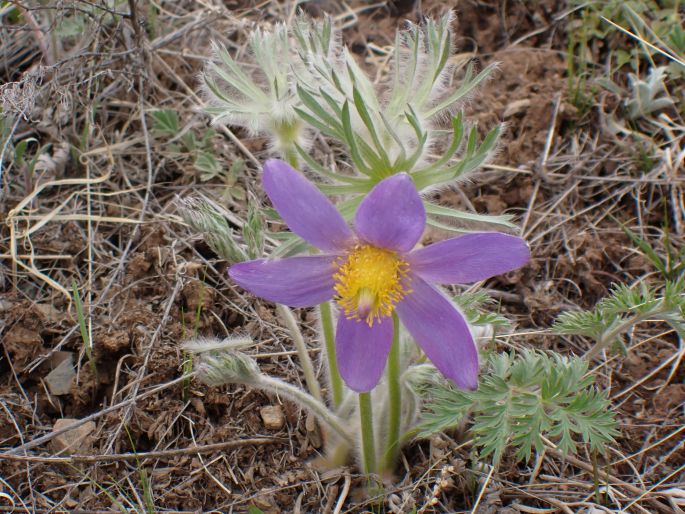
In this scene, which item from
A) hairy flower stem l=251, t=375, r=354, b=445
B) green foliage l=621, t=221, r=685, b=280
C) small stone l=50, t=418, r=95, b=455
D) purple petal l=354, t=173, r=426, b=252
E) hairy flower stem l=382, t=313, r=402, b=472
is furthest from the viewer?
green foliage l=621, t=221, r=685, b=280

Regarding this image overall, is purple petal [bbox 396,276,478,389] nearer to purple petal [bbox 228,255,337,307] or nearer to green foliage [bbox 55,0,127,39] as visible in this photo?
purple petal [bbox 228,255,337,307]

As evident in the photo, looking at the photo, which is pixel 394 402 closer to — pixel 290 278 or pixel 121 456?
pixel 290 278

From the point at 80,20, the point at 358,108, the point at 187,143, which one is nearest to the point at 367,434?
the point at 358,108

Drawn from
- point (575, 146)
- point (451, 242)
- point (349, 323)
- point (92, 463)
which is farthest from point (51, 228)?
point (575, 146)

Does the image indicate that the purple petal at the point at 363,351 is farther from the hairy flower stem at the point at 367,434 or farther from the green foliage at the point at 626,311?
the green foliage at the point at 626,311

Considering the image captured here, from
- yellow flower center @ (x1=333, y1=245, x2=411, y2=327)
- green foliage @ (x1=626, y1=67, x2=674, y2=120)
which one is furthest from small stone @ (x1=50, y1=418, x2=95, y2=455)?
green foliage @ (x1=626, y1=67, x2=674, y2=120)

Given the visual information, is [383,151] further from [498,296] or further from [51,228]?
[51,228]

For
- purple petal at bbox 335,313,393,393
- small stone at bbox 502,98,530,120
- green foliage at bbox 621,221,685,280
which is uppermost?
small stone at bbox 502,98,530,120

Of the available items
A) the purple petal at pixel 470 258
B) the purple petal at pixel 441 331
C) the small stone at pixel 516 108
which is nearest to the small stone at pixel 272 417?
the purple petal at pixel 441 331
